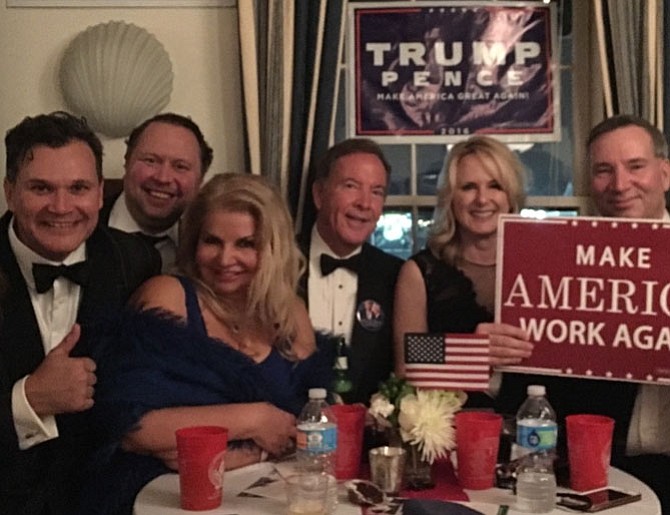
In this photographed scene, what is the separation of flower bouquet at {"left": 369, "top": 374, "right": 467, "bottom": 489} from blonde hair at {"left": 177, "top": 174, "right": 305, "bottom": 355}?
0.41m

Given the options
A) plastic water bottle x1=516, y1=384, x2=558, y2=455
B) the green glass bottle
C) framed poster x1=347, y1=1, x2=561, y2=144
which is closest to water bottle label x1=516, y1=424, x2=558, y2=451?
plastic water bottle x1=516, y1=384, x2=558, y2=455

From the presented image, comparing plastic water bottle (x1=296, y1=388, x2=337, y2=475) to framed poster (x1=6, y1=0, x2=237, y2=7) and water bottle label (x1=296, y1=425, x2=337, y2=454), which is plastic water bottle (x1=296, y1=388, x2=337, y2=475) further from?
framed poster (x1=6, y1=0, x2=237, y2=7)

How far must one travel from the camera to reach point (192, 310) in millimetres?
2424

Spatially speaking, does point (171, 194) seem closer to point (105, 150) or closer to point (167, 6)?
point (105, 150)

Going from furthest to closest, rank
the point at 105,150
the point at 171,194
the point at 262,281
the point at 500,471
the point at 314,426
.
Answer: the point at 105,150, the point at 171,194, the point at 262,281, the point at 500,471, the point at 314,426

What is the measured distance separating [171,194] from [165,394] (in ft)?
3.60

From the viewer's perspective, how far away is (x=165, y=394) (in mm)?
2281

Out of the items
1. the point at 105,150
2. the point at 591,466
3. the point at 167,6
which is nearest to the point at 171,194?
the point at 105,150

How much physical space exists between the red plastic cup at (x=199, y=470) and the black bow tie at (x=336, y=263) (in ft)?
3.78

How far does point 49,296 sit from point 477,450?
49.1 inches

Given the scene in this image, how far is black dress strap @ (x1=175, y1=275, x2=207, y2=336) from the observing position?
7.83 feet

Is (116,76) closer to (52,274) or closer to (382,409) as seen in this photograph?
(52,274)

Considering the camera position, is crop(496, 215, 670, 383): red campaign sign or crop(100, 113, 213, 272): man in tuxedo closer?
crop(496, 215, 670, 383): red campaign sign

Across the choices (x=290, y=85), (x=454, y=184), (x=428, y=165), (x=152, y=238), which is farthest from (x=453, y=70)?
(x=152, y=238)
